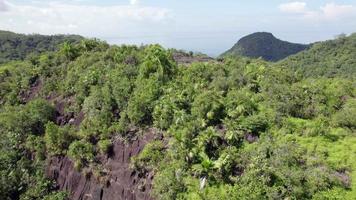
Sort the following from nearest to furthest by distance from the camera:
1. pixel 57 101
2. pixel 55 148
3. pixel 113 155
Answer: pixel 113 155, pixel 55 148, pixel 57 101

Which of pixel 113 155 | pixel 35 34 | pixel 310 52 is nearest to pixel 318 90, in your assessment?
pixel 113 155

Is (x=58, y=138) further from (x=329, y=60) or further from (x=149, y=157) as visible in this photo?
(x=329, y=60)

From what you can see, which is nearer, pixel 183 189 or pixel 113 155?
pixel 183 189

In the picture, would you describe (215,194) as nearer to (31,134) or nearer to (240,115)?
(240,115)

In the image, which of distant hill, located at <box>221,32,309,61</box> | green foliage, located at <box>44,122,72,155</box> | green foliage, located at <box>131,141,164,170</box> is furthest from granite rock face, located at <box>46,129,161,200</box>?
distant hill, located at <box>221,32,309,61</box>

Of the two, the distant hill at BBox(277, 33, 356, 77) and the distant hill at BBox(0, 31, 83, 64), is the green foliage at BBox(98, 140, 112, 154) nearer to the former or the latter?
the distant hill at BBox(277, 33, 356, 77)

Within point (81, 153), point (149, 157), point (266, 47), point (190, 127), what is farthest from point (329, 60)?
point (149, 157)

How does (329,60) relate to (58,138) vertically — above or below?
above

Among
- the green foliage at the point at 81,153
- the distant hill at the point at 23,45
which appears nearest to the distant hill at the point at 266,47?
the distant hill at the point at 23,45

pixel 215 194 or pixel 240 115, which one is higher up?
pixel 240 115
